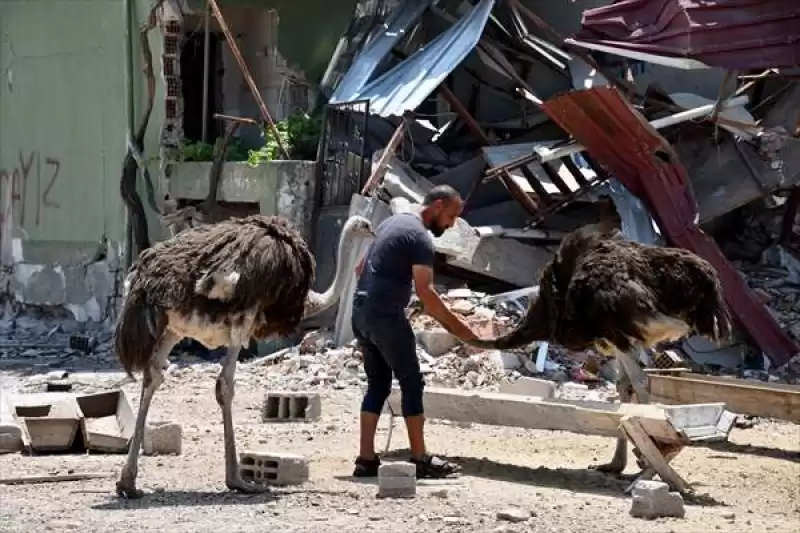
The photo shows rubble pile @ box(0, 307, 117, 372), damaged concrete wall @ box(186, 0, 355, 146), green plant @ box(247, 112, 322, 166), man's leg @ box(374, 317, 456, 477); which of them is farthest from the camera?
damaged concrete wall @ box(186, 0, 355, 146)

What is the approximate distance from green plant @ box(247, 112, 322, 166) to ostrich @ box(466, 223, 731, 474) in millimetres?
8041

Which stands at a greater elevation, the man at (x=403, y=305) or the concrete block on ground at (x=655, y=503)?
the man at (x=403, y=305)

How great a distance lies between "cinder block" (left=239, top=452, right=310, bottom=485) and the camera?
975 cm

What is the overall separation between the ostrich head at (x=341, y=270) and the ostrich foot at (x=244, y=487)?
1222 millimetres

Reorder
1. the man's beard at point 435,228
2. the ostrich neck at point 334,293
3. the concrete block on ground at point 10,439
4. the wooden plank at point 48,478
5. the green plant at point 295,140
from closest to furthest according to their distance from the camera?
1. the man's beard at point 435,228
2. the wooden plank at point 48,478
3. the ostrich neck at point 334,293
4. the concrete block on ground at point 10,439
5. the green plant at point 295,140

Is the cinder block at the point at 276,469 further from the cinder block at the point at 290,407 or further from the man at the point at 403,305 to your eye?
the cinder block at the point at 290,407

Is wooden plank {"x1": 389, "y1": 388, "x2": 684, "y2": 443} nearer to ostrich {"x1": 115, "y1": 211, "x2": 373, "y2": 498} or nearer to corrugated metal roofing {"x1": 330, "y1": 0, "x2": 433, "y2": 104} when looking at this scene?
ostrich {"x1": 115, "y1": 211, "x2": 373, "y2": 498}

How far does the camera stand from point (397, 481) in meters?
9.17

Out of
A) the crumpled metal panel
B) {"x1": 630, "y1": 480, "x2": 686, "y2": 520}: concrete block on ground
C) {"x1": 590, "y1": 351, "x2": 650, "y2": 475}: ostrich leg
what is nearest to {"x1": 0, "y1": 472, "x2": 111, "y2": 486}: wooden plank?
{"x1": 590, "y1": 351, "x2": 650, "y2": 475}: ostrich leg

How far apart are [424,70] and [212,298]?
9.06m

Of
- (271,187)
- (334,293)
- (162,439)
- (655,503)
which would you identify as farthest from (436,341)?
(655,503)

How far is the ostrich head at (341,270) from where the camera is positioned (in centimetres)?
1025

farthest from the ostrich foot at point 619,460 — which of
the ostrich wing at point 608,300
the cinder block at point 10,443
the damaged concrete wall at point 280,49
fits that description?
the damaged concrete wall at point 280,49

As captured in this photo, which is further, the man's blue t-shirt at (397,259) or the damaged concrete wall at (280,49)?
the damaged concrete wall at (280,49)
